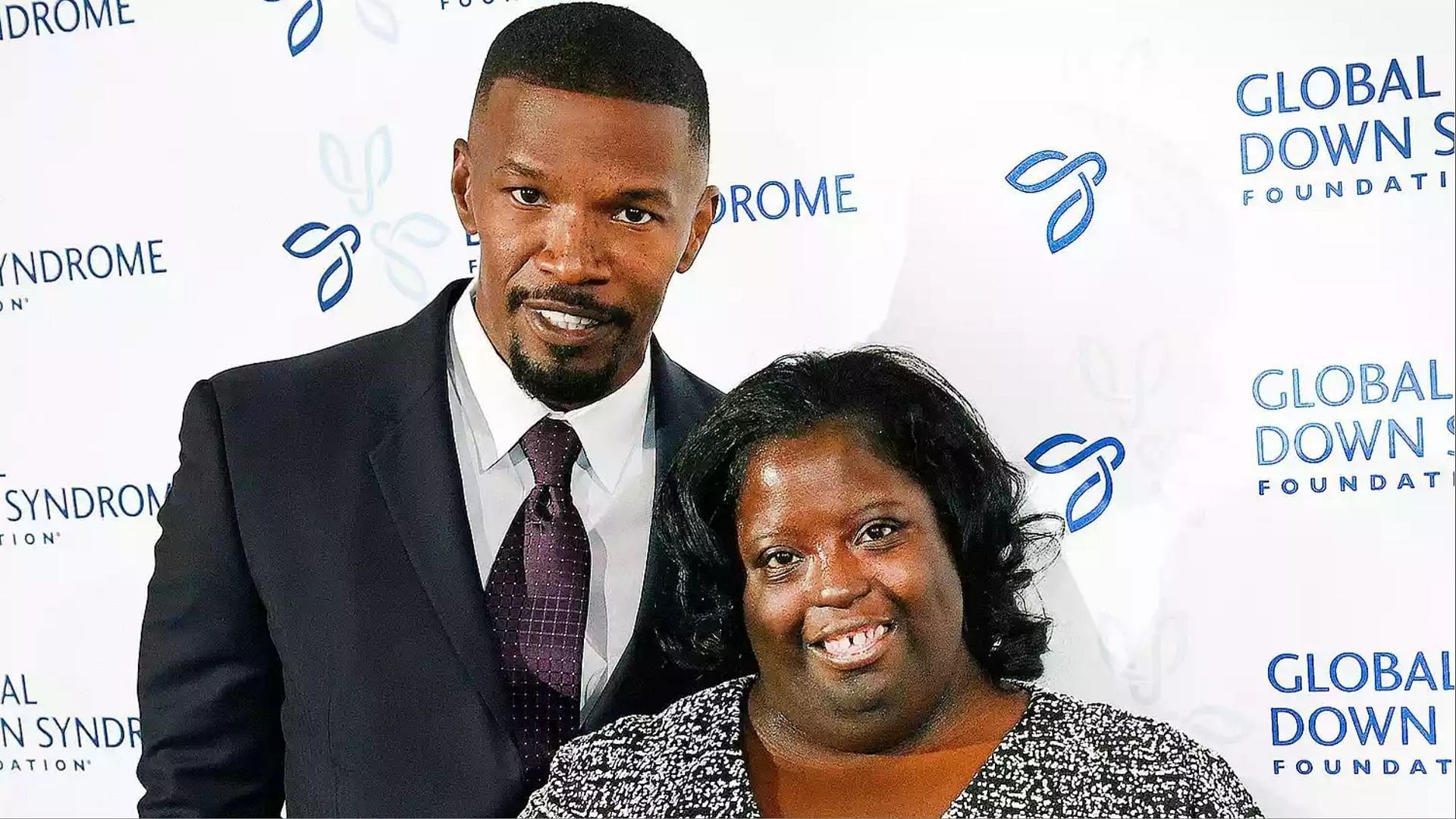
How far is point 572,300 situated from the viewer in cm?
150

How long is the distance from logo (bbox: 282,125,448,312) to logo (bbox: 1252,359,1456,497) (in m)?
1.12

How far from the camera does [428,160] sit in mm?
1833

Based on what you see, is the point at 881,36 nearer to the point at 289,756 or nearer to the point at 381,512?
the point at 381,512

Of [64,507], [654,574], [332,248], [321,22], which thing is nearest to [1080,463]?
[654,574]

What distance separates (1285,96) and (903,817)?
993 millimetres

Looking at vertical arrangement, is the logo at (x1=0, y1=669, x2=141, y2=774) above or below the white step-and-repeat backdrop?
below

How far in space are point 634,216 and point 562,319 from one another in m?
0.15

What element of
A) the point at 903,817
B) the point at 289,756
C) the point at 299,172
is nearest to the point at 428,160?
the point at 299,172

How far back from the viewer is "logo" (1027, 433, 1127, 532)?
1.70 meters

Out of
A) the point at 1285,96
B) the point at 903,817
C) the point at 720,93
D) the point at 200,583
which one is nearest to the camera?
the point at 903,817

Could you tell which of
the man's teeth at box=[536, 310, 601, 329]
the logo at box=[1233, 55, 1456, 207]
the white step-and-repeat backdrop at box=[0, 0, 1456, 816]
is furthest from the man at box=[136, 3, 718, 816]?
the logo at box=[1233, 55, 1456, 207]

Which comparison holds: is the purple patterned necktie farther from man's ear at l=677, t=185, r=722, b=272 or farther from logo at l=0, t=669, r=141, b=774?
logo at l=0, t=669, r=141, b=774

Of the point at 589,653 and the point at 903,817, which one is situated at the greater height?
the point at 589,653

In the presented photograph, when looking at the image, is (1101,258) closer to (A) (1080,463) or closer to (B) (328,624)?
(A) (1080,463)
